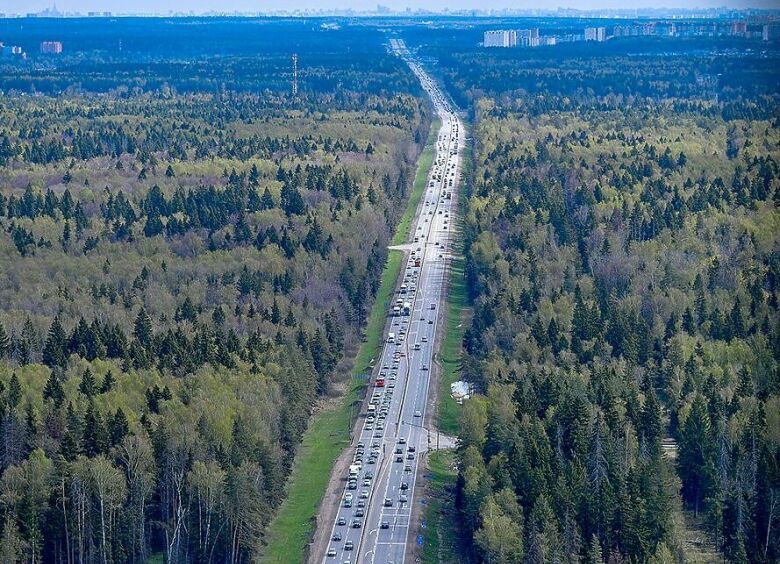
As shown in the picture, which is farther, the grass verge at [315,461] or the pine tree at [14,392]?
the pine tree at [14,392]

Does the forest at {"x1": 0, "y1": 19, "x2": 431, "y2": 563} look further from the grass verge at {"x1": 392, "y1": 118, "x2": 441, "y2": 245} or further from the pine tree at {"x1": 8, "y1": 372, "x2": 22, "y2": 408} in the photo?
the grass verge at {"x1": 392, "y1": 118, "x2": 441, "y2": 245}

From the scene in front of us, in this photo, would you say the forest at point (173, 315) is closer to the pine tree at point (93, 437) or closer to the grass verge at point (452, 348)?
the pine tree at point (93, 437)

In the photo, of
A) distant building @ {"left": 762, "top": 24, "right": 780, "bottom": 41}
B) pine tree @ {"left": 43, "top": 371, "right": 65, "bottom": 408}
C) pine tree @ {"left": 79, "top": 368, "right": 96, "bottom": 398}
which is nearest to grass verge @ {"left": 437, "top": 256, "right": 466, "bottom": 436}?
pine tree @ {"left": 79, "top": 368, "right": 96, "bottom": 398}

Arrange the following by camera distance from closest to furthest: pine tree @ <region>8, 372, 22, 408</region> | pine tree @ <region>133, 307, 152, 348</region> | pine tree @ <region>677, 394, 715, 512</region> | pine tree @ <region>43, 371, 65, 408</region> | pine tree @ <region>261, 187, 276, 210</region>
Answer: pine tree @ <region>677, 394, 715, 512</region> → pine tree @ <region>8, 372, 22, 408</region> → pine tree @ <region>43, 371, 65, 408</region> → pine tree @ <region>133, 307, 152, 348</region> → pine tree @ <region>261, 187, 276, 210</region>

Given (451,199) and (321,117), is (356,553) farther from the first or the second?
(321,117)

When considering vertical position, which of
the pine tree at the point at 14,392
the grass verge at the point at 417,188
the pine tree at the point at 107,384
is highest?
the grass verge at the point at 417,188

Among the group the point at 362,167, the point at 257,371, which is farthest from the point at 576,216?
the point at 257,371

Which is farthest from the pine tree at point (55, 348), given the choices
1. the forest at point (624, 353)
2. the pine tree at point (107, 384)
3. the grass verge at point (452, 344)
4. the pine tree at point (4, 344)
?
the forest at point (624, 353)
